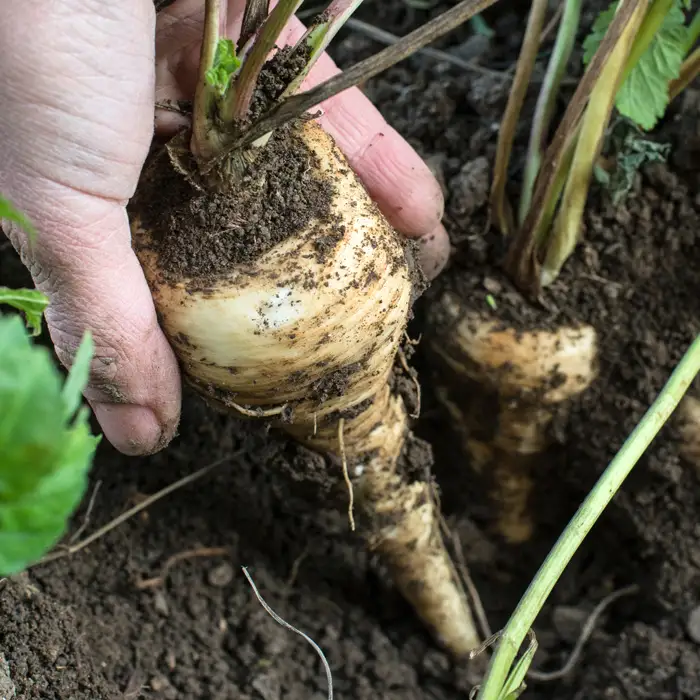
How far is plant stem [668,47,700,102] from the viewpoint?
4.66 feet

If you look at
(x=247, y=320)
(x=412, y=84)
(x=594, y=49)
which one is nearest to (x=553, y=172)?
(x=594, y=49)

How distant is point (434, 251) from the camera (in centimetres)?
149

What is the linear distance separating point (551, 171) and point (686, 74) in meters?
0.33

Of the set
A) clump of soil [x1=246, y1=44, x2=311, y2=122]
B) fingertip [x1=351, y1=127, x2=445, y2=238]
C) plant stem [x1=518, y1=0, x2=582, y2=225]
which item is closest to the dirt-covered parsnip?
clump of soil [x1=246, y1=44, x2=311, y2=122]

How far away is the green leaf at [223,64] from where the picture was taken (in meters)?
0.92

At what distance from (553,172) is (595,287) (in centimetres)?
27

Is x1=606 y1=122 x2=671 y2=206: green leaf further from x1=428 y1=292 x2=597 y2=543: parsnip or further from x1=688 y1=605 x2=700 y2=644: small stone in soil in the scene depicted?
x1=688 y1=605 x2=700 y2=644: small stone in soil

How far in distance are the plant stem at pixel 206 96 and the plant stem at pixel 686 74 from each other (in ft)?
2.85

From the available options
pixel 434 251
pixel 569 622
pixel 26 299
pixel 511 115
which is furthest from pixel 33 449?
pixel 569 622

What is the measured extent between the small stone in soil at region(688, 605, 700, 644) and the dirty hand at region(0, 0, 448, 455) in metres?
1.05

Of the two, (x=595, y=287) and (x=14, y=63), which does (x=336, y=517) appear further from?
(x=14, y=63)

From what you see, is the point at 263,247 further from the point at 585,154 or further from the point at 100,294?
the point at 585,154

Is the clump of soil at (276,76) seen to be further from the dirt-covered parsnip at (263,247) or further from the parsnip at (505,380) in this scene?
the parsnip at (505,380)

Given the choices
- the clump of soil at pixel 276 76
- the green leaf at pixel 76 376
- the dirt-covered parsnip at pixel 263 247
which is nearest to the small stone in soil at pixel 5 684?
the dirt-covered parsnip at pixel 263 247
